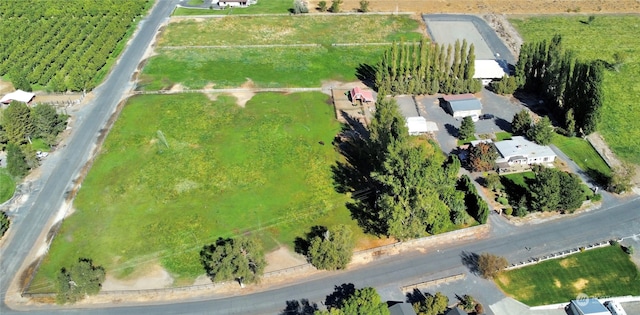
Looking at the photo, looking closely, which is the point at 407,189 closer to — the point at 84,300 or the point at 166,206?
the point at 166,206

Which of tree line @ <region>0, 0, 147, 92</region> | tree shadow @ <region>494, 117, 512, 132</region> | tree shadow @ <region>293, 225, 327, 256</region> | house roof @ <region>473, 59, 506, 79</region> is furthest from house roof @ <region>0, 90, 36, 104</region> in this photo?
tree shadow @ <region>494, 117, 512, 132</region>

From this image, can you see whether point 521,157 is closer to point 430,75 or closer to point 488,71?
point 430,75

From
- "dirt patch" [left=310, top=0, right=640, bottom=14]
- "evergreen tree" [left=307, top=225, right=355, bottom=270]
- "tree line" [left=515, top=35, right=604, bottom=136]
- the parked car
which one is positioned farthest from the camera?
"dirt patch" [left=310, top=0, right=640, bottom=14]

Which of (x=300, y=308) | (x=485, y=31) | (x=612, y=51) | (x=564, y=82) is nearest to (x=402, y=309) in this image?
(x=300, y=308)

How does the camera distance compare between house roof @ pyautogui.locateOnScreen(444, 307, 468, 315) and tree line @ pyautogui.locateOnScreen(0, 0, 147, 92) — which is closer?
house roof @ pyautogui.locateOnScreen(444, 307, 468, 315)

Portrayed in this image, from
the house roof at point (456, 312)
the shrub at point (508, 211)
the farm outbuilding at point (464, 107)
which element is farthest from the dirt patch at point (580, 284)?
the farm outbuilding at point (464, 107)

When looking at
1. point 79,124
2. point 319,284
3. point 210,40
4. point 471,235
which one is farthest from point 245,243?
point 210,40

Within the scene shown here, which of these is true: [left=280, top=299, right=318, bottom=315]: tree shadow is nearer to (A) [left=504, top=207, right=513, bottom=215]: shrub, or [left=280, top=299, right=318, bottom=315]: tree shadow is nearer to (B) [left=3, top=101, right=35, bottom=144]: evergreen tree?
(A) [left=504, top=207, right=513, bottom=215]: shrub
